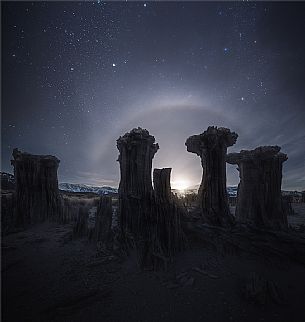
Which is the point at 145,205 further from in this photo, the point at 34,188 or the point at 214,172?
the point at 34,188

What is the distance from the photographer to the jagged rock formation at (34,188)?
18.6 m

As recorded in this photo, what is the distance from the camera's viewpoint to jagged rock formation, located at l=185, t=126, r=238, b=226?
12.0 m

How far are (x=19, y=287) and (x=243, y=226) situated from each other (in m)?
12.2

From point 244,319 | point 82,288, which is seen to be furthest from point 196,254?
point 82,288

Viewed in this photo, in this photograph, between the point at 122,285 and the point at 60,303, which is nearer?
the point at 60,303

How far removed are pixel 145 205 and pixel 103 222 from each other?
3874 millimetres

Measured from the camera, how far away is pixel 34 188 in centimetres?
1930

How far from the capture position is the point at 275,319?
6.00 m

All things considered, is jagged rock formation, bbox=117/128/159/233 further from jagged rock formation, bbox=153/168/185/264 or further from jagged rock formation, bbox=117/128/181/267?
jagged rock formation, bbox=153/168/185/264

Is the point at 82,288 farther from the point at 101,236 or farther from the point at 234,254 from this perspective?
the point at 234,254

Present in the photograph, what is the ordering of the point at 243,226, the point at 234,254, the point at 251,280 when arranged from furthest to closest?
the point at 243,226 → the point at 234,254 → the point at 251,280

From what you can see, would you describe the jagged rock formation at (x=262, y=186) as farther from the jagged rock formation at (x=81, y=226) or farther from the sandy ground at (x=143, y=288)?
the jagged rock formation at (x=81, y=226)

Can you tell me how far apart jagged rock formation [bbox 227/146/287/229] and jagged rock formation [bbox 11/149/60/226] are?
20.1 metres


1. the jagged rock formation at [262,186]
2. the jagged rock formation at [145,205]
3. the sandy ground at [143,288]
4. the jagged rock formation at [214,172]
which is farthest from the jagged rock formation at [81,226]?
the jagged rock formation at [262,186]
